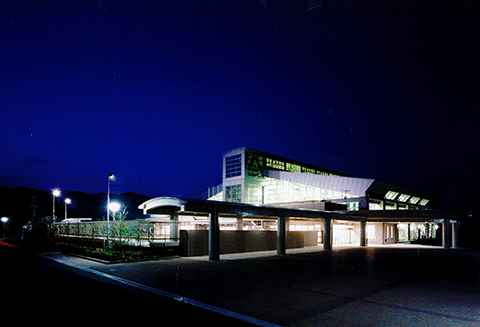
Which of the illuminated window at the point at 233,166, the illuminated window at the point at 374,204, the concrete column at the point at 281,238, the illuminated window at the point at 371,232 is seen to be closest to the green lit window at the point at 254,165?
the illuminated window at the point at 233,166

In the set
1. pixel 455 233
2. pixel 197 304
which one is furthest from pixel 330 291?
pixel 455 233

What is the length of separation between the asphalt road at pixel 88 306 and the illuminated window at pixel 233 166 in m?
43.0

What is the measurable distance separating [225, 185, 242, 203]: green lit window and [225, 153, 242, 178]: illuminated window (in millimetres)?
2020

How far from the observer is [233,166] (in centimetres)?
5747

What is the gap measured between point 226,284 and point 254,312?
13.3 ft

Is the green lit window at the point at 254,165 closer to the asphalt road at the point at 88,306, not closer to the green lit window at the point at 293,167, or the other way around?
the green lit window at the point at 293,167

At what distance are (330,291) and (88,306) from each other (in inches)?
301

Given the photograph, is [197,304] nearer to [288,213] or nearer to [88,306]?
[88,306]

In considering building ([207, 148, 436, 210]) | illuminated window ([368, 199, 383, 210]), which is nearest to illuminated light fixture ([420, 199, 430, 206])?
building ([207, 148, 436, 210])

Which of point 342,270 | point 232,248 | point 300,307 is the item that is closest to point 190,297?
point 300,307

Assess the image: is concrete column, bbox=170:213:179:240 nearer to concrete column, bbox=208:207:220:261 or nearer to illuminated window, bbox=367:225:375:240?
concrete column, bbox=208:207:220:261

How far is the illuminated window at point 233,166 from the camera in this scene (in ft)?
185

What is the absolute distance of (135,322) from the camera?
310 inches

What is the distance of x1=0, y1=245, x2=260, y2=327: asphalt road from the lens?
8055mm
